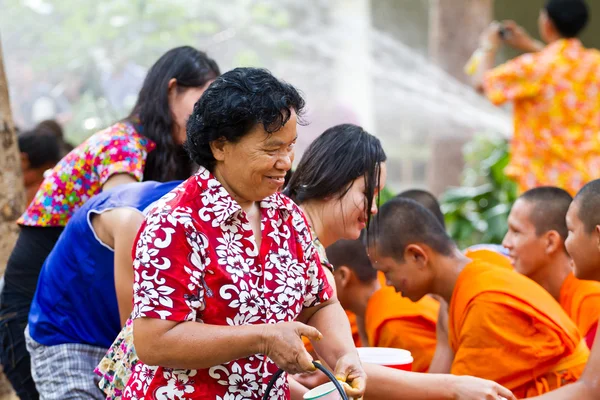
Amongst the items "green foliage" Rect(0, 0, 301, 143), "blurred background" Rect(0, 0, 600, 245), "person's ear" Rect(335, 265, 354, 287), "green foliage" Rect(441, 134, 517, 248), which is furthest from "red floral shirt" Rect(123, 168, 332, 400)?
"green foliage" Rect(0, 0, 301, 143)

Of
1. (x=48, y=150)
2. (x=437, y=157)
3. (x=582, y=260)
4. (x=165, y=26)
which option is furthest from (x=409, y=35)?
(x=582, y=260)

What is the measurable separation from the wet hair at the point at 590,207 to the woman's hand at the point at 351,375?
1581mm

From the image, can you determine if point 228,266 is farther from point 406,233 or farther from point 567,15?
point 567,15

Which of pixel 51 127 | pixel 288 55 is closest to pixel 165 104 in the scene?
pixel 51 127

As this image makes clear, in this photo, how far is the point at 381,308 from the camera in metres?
4.06

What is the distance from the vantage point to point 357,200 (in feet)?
9.86

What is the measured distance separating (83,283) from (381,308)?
5.32ft

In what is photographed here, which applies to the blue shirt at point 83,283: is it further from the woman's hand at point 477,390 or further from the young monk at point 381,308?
the young monk at point 381,308

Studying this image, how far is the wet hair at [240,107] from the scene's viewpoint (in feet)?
6.98

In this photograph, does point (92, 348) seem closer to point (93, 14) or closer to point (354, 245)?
point (354, 245)

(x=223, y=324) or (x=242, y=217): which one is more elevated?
(x=242, y=217)

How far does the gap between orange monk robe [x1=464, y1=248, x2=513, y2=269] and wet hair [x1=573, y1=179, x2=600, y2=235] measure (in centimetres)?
95

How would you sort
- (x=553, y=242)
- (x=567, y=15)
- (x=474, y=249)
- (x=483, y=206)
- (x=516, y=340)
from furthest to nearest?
(x=483, y=206) → (x=567, y=15) → (x=474, y=249) → (x=553, y=242) → (x=516, y=340)

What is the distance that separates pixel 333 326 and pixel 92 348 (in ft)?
3.27
